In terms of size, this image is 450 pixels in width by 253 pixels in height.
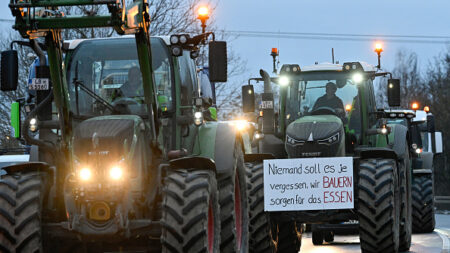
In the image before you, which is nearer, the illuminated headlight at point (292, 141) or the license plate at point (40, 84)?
the license plate at point (40, 84)

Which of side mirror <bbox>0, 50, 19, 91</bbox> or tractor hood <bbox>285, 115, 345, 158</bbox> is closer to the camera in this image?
side mirror <bbox>0, 50, 19, 91</bbox>

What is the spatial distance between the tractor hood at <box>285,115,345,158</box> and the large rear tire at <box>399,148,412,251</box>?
107cm

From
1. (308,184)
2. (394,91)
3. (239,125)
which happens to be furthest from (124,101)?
(394,91)

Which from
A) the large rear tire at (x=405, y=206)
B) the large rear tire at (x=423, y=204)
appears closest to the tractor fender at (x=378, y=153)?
the large rear tire at (x=405, y=206)

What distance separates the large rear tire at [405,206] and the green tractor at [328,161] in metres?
0.02

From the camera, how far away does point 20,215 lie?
9625 mm

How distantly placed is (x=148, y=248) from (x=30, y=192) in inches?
55.9

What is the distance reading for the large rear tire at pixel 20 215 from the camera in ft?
31.4

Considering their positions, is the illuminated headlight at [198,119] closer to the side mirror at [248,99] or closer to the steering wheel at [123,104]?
the steering wheel at [123,104]

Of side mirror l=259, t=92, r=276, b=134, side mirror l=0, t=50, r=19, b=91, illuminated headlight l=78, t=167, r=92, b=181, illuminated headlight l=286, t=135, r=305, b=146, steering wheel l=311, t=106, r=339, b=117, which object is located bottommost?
illuminated headlight l=286, t=135, r=305, b=146

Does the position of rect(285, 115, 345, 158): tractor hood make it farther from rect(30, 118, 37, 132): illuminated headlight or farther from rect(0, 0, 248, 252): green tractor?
rect(30, 118, 37, 132): illuminated headlight

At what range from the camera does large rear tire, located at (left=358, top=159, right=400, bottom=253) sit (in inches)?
552

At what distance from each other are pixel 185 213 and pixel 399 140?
24.9 ft

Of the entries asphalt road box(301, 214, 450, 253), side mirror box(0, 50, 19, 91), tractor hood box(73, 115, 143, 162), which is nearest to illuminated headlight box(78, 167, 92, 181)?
tractor hood box(73, 115, 143, 162)
